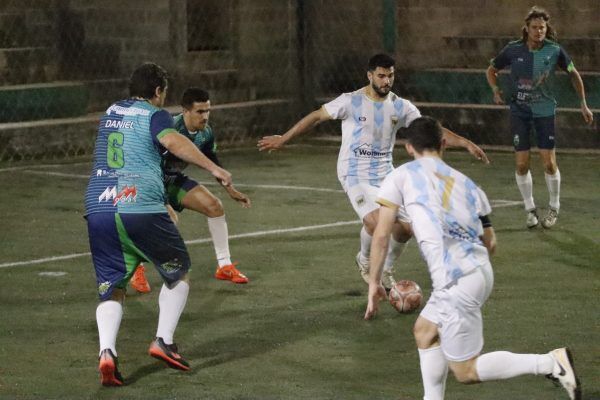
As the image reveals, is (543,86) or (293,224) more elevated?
(543,86)

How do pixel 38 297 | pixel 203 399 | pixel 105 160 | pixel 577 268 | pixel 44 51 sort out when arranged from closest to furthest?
pixel 203 399 → pixel 105 160 → pixel 38 297 → pixel 577 268 → pixel 44 51

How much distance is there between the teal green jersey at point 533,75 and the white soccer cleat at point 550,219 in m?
0.98

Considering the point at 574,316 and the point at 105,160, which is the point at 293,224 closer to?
the point at 574,316

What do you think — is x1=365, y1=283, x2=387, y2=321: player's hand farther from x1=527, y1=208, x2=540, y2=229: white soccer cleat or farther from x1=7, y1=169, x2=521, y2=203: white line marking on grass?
x1=7, y1=169, x2=521, y2=203: white line marking on grass

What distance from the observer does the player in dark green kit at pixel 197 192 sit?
11.1 m

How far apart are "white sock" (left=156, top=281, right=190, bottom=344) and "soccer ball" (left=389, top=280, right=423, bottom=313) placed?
164 cm

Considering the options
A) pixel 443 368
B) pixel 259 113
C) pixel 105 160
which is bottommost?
pixel 259 113

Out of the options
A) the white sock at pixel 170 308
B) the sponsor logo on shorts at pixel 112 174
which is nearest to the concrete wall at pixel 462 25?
the white sock at pixel 170 308

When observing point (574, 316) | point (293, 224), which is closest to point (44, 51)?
point (293, 224)

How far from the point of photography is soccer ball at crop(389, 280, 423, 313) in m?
9.65

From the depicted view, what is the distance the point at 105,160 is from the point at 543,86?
6.73 m

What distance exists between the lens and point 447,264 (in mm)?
7102

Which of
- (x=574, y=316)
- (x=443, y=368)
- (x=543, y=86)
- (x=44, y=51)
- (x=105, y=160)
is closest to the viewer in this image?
A: (x=443, y=368)

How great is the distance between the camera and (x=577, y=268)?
11898 millimetres
